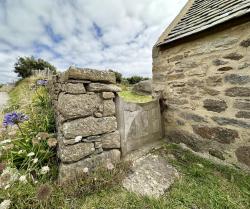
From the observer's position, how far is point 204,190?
6.66 ft

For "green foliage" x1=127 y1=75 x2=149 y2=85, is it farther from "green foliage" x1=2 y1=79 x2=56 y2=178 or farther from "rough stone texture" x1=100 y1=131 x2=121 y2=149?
"rough stone texture" x1=100 y1=131 x2=121 y2=149

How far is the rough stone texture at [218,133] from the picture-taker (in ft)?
8.22

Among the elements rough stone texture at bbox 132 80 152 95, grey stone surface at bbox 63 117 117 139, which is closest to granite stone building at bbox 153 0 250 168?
grey stone surface at bbox 63 117 117 139

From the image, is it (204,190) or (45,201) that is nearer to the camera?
(45,201)

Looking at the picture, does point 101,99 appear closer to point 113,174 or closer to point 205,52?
point 113,174

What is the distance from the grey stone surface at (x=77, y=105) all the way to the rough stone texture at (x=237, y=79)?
7.14ft

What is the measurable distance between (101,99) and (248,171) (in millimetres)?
2550

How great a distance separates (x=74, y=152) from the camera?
2.11m

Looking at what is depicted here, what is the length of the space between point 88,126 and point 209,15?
3.19m

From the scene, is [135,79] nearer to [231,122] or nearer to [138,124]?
[138,124]

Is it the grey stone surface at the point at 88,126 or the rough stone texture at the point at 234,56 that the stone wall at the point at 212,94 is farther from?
the grey stone surface at the point at 88,126

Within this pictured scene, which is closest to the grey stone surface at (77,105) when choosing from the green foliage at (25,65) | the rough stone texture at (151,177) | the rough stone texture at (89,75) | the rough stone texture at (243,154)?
the rough stone texture at (89,75)

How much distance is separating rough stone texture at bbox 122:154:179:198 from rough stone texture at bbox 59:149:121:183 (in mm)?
393

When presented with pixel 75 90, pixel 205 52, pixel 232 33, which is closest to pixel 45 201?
pixel 75 90
